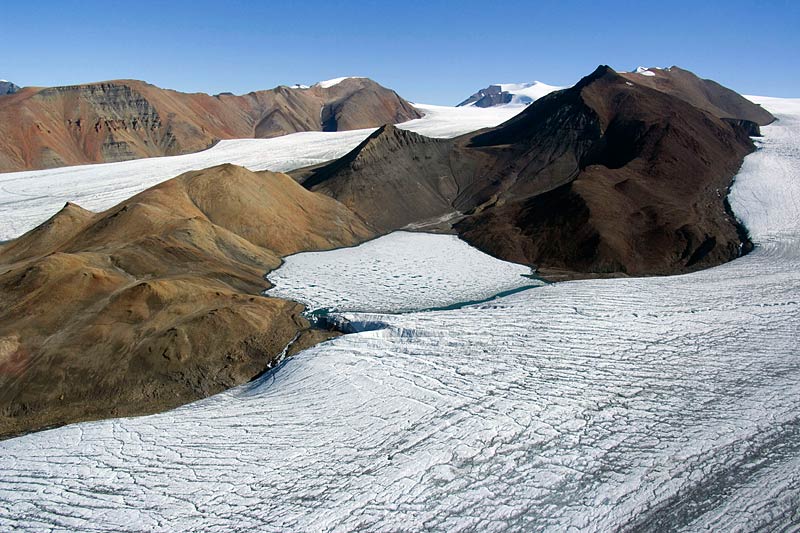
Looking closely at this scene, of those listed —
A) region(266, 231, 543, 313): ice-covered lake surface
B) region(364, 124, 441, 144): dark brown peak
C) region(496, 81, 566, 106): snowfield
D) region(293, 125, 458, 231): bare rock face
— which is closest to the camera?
region(266, 231, 543, 313): ice-covered lake surface

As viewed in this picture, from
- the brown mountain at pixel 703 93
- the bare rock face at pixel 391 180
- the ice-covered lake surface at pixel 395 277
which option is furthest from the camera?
the brown mountain at pixel 703 93

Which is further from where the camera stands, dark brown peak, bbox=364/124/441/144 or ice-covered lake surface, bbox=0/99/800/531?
dark brown peak, bbox=364/124/441/144

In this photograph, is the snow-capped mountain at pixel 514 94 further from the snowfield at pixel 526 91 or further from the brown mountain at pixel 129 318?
the brown mountain at pixel 129 318

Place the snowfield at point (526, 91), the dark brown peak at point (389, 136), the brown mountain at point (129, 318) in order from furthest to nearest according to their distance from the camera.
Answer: the snowfield at point (526, 91), the dark brown peak at point (389, 136), the brown mountain at point (129, 318)

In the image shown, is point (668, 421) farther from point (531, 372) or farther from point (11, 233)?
point (11, 233)

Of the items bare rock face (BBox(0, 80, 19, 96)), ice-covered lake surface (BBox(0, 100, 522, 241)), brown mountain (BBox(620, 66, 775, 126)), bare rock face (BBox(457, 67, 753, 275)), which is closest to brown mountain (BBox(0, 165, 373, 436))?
bare rock face (BBox(457, 67, 753, 275))

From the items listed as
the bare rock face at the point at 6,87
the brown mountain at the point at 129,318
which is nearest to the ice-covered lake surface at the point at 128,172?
the brown mountain at the point at 129,318

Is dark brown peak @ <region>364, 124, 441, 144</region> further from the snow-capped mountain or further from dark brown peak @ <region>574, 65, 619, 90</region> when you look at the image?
the snow-capped mountain
